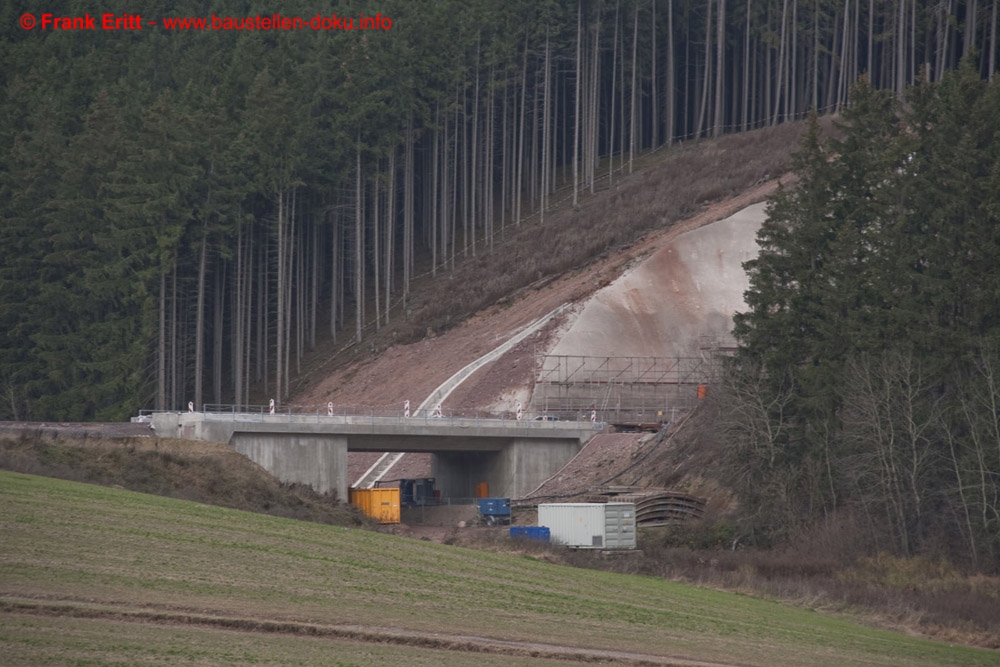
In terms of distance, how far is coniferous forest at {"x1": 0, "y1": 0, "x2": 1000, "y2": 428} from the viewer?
254 ft

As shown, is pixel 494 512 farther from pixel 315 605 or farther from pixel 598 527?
pixel 315 605

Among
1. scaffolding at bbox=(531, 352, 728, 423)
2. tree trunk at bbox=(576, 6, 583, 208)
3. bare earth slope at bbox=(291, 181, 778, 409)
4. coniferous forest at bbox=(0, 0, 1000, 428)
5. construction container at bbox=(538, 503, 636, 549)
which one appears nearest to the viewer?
construction container at bbox=(538, 503, 636, 549)

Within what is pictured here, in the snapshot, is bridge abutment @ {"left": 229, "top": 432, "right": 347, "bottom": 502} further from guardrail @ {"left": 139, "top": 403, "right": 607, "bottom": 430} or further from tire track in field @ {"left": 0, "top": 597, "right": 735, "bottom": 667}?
tire track in field @ {"left": 0, "top": 597, "right": 735, "bottom": 667}

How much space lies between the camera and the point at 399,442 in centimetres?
6006

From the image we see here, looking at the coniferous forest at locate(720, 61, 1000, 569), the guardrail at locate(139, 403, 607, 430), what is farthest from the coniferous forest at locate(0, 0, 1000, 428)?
the guardrail at locate(139, 403, 607, 430)

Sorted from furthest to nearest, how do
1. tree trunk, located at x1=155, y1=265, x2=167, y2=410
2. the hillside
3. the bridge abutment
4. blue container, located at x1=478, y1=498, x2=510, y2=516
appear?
tree trunk, located at x1=155, y1=265, x2=167, y2=410 < the hillside < the bridge abutment < blue container, located at x1=478, y1=498, x2=510, y2=516

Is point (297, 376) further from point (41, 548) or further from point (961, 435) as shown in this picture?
point (41, 548)

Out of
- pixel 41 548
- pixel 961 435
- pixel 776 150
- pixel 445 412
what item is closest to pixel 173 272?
pixel 445 412

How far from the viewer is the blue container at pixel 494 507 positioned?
2170 inches

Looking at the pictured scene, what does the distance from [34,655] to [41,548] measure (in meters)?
7.62

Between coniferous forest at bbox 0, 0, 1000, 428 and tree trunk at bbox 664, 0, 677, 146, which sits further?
tree trunk at bbox 664, 0, 677, 146

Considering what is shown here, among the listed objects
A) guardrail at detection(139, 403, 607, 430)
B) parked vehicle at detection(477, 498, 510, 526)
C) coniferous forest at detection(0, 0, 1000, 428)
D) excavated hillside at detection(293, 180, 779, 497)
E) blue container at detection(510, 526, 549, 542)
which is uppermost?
coniferous forest at detection(0, 0, 1000, 428)

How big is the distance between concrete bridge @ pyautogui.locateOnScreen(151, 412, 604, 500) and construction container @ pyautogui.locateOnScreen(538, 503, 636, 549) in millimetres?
11760

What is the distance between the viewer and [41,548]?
25.3m
